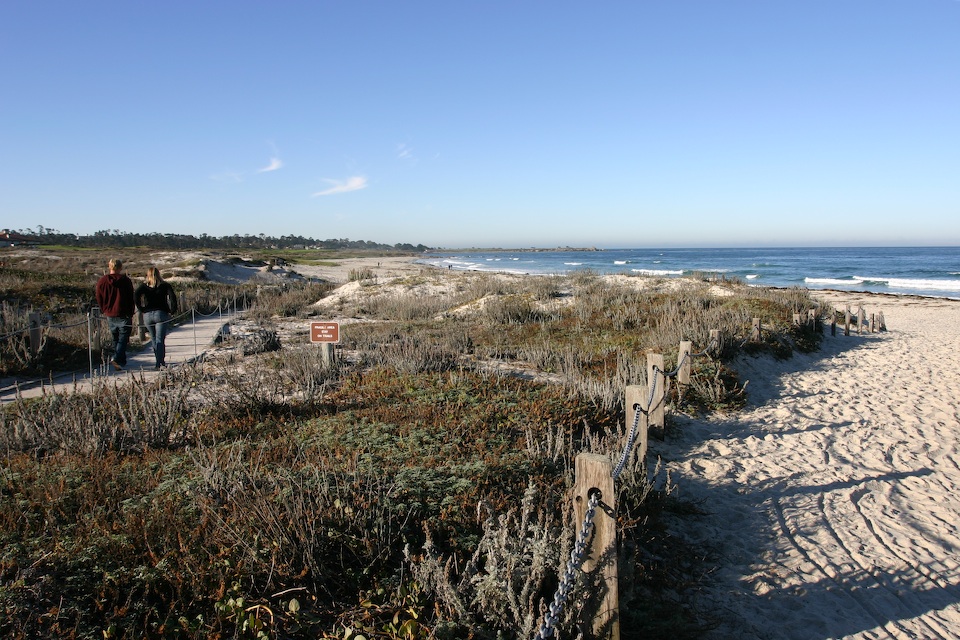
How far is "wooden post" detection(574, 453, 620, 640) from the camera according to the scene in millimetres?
2398

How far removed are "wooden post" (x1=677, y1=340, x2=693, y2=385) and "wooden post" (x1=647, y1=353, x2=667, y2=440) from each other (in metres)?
1.39

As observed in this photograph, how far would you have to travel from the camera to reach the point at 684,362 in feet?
24.7

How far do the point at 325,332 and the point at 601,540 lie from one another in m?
6.11

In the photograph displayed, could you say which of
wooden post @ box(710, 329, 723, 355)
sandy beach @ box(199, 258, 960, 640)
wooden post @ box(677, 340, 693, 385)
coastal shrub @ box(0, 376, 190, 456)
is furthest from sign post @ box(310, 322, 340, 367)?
wooden post @ box(710, 329, 723, 355)

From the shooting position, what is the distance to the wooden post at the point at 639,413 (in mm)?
4805

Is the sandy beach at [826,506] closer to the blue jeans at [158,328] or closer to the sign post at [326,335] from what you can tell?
the sign post at [326,335]

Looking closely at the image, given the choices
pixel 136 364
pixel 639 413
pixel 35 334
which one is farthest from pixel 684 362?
pixel 35 334

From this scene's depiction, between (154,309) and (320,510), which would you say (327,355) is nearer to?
(154,309)

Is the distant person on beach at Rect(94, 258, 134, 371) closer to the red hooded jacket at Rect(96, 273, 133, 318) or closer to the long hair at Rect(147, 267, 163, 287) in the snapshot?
the red hooded jacket at Rect(96, 273, 133, 318)

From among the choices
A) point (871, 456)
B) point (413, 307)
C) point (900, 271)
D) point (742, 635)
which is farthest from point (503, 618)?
point (900, 271)

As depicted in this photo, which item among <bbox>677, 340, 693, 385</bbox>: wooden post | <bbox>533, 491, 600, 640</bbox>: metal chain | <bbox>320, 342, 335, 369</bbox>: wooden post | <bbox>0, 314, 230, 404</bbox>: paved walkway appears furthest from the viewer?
<bbox>320, 342, 335, 369</bbox>: wooden post

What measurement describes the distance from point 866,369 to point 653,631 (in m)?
10.0

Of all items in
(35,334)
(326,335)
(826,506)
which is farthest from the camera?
(35,334)

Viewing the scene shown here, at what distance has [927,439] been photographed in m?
6.79
